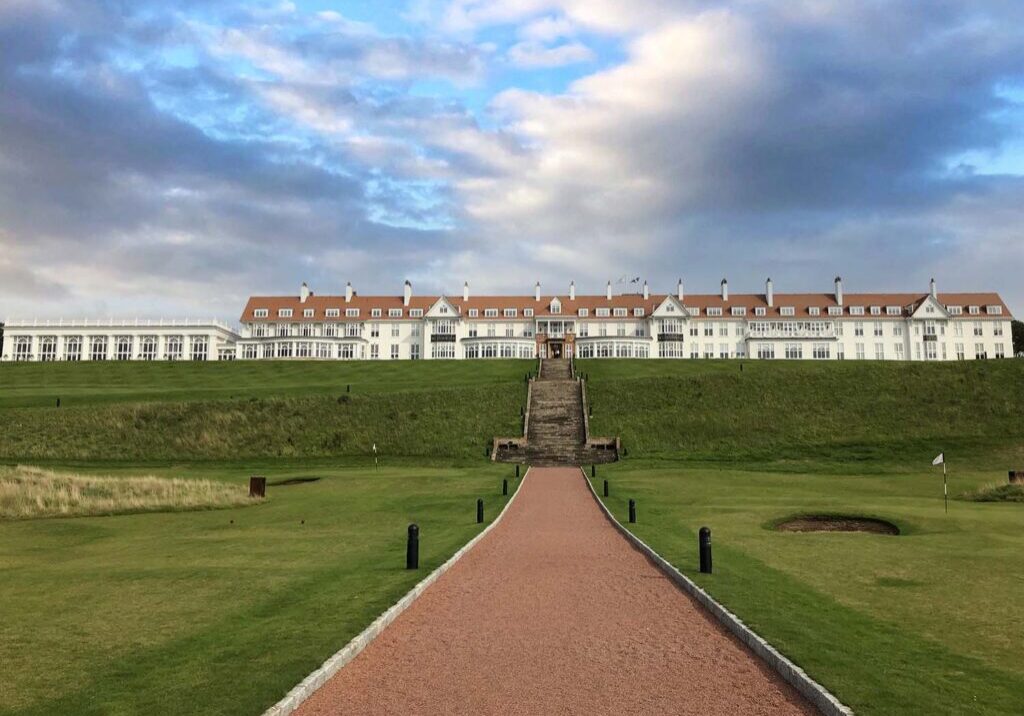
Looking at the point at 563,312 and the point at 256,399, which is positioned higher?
the point at 563,312

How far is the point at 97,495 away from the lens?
31.3m

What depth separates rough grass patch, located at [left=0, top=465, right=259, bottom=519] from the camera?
93.8 ft

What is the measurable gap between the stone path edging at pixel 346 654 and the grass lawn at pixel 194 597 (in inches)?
10.0

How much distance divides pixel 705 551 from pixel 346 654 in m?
8.90

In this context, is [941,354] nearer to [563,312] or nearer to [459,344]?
[563,312]

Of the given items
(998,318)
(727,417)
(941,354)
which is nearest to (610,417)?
(727,417)

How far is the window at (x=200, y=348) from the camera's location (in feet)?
370

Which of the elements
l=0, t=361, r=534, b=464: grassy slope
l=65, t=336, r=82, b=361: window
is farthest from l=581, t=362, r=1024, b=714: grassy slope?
l=65, t=336, r=82, b=361: window

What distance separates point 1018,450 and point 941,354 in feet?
232

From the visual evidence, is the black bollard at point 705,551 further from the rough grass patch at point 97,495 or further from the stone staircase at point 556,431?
the stone staircase at point 556,431

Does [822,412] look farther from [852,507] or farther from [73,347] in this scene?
[73,347]

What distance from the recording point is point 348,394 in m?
65.7

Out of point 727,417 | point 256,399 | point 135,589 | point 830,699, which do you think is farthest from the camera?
point 256,399

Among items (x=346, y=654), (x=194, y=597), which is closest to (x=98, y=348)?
(x=194, y=597)
